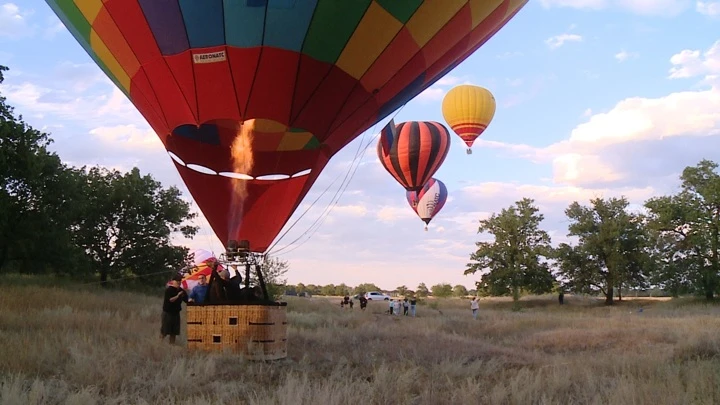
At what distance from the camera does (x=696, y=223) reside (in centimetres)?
3941

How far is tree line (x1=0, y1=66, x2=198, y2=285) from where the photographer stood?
23.2m

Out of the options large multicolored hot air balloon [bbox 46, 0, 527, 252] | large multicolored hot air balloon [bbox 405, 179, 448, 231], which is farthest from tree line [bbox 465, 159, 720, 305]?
large multicolored hot air balloon [bbox 46, 0, 527, 252]

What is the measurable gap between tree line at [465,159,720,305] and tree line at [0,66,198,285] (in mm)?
24999

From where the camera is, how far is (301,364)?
816 centimetres

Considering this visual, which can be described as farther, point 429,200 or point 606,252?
point 606,252

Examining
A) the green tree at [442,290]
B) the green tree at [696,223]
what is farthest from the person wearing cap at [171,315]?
the green tree at [442,290]

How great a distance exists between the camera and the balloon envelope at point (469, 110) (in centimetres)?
3094

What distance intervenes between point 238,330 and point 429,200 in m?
31.0

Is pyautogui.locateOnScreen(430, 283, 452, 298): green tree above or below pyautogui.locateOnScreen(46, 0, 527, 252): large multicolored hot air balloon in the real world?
below

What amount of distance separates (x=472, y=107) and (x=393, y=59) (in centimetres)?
2255

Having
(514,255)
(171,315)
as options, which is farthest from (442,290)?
(171,315)

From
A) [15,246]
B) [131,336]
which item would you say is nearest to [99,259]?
[15,246]

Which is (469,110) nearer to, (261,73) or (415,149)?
(415,149)

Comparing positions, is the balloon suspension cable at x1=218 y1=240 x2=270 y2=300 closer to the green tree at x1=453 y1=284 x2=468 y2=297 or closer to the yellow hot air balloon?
the yellow hot air balloon
